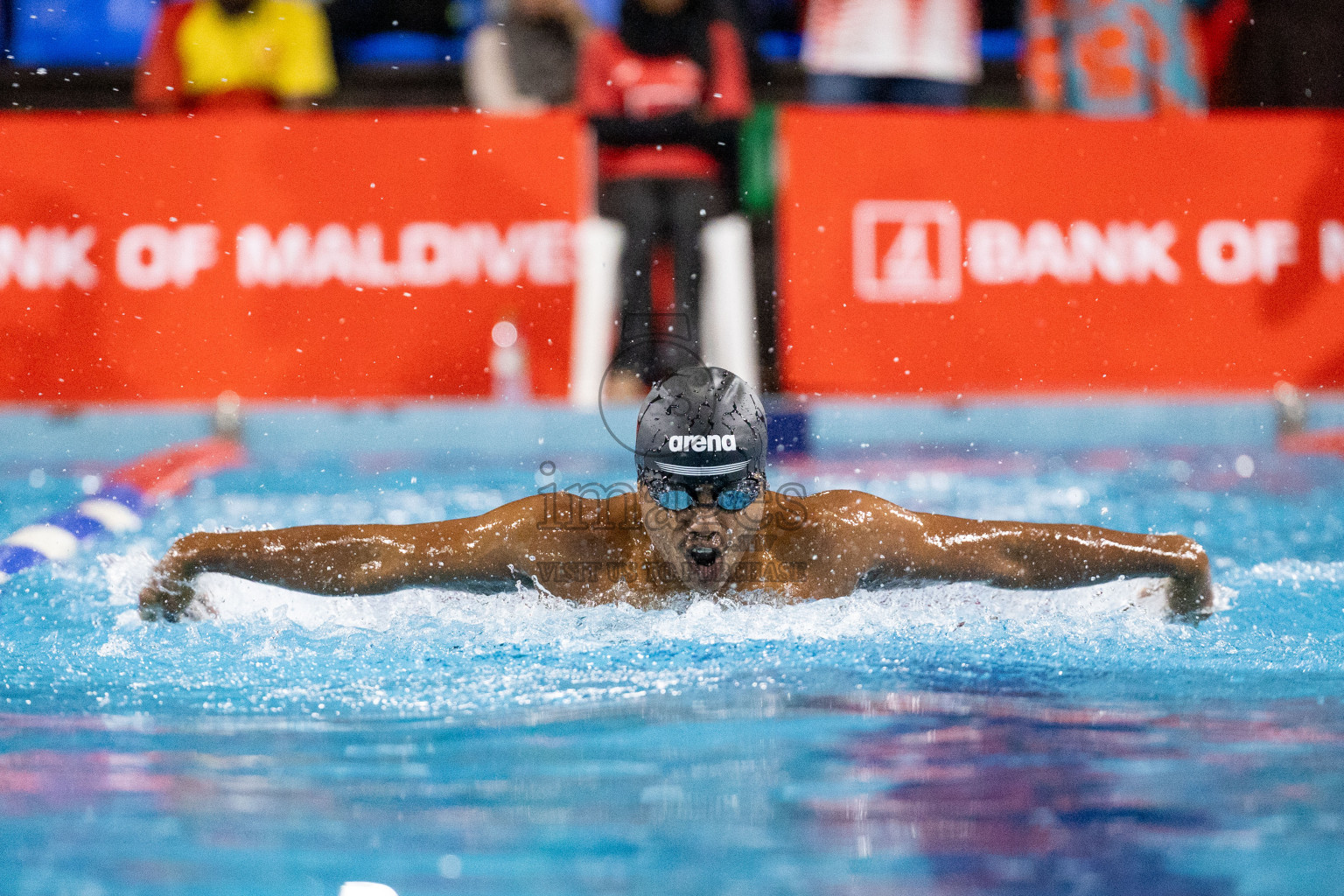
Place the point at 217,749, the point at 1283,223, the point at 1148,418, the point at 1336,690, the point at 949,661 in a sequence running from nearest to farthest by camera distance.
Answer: the point at 217,749
the point at 1336,690
the point at 949,661
the point at 1148,418
the point at 1283,223

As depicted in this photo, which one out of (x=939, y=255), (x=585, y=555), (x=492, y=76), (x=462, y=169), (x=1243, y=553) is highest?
(x=492, y=76)

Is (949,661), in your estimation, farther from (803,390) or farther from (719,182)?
(719,182)

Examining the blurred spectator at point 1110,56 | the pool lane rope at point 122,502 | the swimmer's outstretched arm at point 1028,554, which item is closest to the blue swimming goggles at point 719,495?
the swimmer's outstretched arm at point 1028,554

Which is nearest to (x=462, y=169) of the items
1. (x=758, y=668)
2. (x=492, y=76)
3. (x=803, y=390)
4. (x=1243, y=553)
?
(x=492, y=76)

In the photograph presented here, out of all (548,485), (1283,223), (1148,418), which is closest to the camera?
(548,485)

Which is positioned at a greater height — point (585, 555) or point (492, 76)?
point (492, 76)

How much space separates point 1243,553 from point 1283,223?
3267 millimetres

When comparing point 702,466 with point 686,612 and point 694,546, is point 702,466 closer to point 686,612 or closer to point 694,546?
point 694,546

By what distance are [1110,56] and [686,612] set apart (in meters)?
5.96

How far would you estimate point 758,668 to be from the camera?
10.2 ft

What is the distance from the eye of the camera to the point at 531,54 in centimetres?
812

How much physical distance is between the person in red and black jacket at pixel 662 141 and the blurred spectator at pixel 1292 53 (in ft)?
10.2

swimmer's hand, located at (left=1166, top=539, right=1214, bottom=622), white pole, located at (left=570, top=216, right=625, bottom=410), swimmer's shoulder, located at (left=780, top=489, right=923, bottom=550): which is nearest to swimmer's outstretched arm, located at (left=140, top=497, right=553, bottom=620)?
→ swimmer's shoulder, located at (left=780, top=489, right=923, bottom=550)

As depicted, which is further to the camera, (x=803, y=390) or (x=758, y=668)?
(x=803, y=390)
